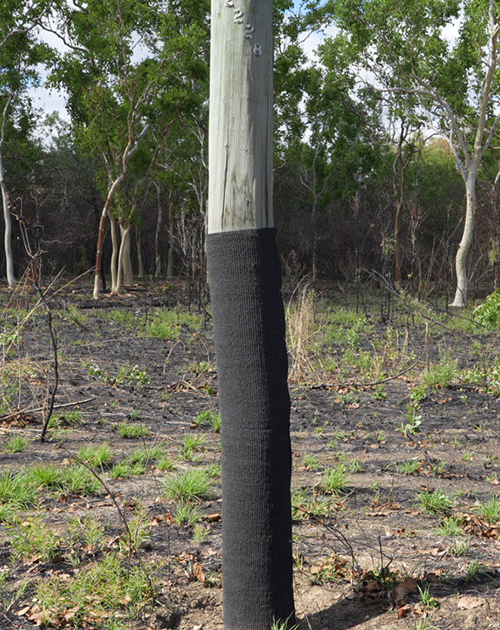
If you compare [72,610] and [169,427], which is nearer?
[72,610]

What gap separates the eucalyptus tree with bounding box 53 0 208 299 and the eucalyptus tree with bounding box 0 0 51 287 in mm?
1079

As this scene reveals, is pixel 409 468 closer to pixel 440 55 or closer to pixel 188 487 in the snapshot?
pixel 188 487

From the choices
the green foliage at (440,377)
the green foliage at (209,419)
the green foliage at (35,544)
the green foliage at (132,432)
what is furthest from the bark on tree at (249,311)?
the green foliage at (440,377)

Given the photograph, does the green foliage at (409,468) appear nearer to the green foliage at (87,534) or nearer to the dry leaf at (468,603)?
the dry leaf at (468,603)

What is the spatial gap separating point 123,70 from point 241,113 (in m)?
20.8

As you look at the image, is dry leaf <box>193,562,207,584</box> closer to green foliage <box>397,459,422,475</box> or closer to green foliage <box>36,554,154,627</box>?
green foliage <box>36,554,154,627</box>

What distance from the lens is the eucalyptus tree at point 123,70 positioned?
21.2 metres

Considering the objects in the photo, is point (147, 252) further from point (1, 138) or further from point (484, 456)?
point (484, 456)

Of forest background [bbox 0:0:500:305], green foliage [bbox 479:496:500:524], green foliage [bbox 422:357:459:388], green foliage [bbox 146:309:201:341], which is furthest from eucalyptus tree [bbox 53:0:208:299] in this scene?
green foliage [bbox 479:496:500:524]

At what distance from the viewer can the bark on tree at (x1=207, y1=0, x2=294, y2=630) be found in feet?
9.08

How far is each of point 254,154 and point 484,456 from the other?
428 cm

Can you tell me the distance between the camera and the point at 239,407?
2822 mm

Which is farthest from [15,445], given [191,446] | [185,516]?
[185,516]

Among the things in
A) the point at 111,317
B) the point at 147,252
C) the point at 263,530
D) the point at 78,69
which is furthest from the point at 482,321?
the point at 147,252
